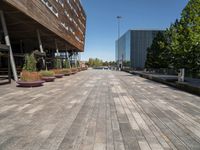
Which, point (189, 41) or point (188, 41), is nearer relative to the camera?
point (189, 41)

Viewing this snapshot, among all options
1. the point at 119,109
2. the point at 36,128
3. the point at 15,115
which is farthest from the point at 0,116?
the point at 119,109

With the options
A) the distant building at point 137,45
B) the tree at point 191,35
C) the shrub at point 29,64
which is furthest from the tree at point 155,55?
the distant building at point 137,45

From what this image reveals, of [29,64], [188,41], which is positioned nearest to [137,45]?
[188,41]

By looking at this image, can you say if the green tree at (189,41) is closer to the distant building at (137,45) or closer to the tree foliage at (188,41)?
the tree foliage at (188,41)

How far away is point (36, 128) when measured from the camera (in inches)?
252

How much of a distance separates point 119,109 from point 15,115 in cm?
405

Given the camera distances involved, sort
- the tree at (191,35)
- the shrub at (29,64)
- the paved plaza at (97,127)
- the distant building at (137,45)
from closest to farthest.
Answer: the paved plaza at (97,127) < the shrub at (29,64) < the tree at (191,35) < the distant building at (137,45)

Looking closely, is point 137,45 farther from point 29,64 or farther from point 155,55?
point 29,64

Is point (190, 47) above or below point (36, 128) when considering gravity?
above

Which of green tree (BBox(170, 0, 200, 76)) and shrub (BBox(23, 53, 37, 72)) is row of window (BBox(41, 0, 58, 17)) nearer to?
shrub (BBox(23, 53, 37, 72))

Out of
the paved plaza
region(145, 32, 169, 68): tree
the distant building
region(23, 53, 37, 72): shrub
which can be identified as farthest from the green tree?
the distant building

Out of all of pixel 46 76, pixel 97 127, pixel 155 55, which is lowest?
pixel 97 127

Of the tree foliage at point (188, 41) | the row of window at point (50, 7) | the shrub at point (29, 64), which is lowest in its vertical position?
the shrub at point (29, 64)

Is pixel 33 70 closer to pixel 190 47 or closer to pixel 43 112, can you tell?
pixel 43 112
